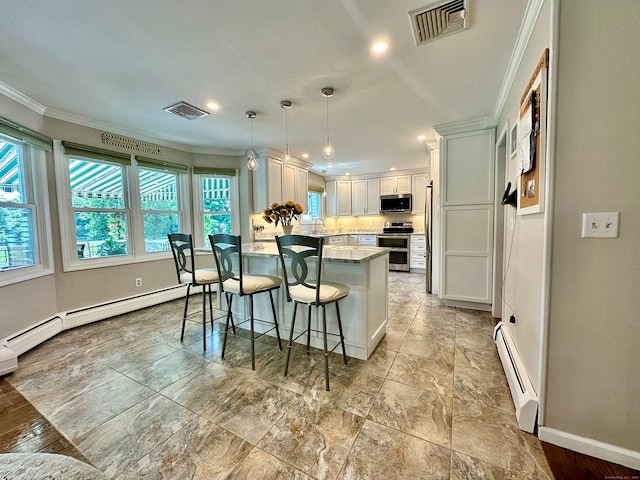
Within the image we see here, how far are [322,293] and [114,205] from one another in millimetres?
3335

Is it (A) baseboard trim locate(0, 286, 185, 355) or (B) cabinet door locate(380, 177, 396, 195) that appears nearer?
(A) baseboard trim locate(0, 286, 185, 355)

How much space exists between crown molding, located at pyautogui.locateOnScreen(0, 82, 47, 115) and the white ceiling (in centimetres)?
4

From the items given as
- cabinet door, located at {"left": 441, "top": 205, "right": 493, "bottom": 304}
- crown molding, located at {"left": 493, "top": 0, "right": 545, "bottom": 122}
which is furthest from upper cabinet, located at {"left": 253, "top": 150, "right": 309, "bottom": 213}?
crown molding, located at {"left": 493, "top": 0, "right": 545, "bottom": 122}

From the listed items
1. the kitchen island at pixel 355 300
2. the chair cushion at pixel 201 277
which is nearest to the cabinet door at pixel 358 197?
the kitchen island at pixel 355 300

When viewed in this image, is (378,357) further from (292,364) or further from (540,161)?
(540,161)

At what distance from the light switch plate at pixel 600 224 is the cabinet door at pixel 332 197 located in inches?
241

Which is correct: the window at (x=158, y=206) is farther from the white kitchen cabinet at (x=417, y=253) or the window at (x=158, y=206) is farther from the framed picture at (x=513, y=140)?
the white kitchen cabinet at (x=417, y=253)

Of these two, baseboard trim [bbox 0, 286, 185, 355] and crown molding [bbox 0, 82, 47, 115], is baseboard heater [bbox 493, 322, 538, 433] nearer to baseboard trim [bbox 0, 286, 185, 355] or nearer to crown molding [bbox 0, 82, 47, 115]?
baseboard trim [bbox 0, 286, 185, 355]

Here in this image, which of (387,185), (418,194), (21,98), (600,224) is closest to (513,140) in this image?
(600,224)

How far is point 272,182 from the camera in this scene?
470 centimetres

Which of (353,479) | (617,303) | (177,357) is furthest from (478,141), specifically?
(177,357)

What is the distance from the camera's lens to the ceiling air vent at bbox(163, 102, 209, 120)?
284 cm

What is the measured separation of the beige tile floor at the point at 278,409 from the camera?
1314 mm

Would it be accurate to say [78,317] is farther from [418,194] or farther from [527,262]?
[418,194]
